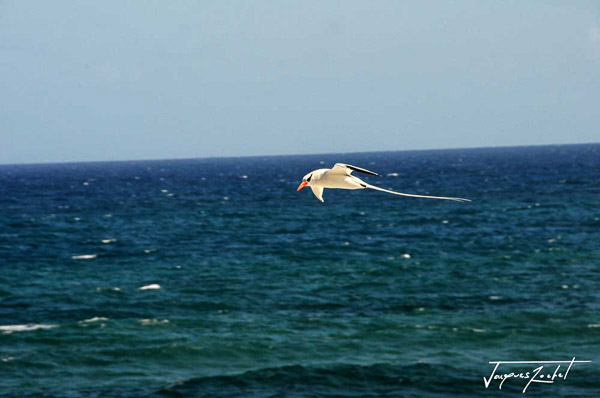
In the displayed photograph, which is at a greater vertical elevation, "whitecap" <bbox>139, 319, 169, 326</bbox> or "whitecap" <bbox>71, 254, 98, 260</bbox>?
"whitecap" <bbox>71, 254, 98, 260</bbox>

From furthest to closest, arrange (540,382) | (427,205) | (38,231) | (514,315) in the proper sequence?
(427,205) < (38,231) < (514,315) < (540,382)

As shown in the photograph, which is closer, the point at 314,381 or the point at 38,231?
the point at 314,381

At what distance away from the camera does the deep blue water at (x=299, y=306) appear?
46.0 m

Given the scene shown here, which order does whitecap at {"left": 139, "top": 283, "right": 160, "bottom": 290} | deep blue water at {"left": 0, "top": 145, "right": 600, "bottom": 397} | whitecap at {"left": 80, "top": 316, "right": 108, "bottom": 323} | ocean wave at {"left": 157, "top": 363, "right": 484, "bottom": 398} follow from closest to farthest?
1. ocean wave at {"left": 157, "top": 363, "right": 484, "bottom": 398}
2. deep blue water at {"left": 0, "top": 145, "right": 600, "bottom": 397}
3. whitecap at {"left": 80, "top": 316, "right": 108, "bottom": 323}
4. whitecap at {"left": 139, "top": 283, "right": 160, "bottom": 290}

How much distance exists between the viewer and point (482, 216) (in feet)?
405

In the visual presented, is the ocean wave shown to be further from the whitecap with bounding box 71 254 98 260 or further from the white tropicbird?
the whitecap with bounding box 71 254 98 260

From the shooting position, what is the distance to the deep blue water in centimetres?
4597

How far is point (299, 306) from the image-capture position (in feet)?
205

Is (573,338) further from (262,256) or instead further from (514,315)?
(262,256)

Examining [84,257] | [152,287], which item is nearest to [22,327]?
[152,287]

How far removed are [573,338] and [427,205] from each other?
94.6 m

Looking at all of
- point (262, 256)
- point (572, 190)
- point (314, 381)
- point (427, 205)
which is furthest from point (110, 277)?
point (572, 190)

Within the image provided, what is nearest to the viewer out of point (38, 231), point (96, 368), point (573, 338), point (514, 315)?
point (96, 368)

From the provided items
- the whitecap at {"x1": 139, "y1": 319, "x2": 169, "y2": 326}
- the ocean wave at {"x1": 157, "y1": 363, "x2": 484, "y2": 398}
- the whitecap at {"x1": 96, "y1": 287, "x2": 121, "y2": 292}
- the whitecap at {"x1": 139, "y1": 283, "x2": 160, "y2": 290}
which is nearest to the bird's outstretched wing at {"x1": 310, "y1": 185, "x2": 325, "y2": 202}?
the ocean wave at {"x1": 157, "y1": 363, "x2": 484, "y2": 398}
